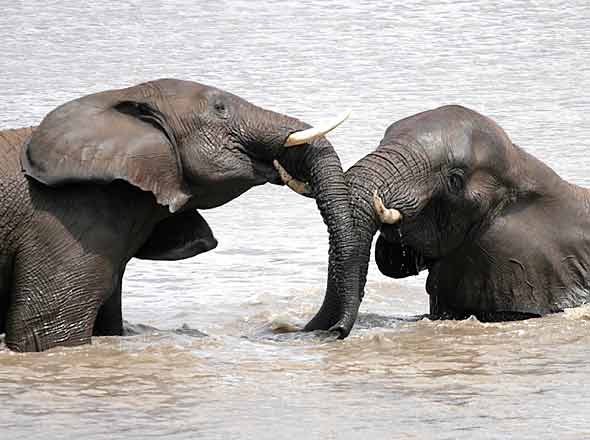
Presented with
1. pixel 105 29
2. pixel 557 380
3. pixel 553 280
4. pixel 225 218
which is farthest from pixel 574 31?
pixel 557 380

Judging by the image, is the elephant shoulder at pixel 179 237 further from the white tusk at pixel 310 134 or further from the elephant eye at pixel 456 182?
the elephant eye at pixel 456 182

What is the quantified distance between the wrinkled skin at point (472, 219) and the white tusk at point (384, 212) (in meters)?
0.03

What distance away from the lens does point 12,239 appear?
10516 mm

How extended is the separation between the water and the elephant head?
2.79 feet

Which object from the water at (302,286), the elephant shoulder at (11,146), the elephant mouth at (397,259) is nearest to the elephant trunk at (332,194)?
the water at (302,286)

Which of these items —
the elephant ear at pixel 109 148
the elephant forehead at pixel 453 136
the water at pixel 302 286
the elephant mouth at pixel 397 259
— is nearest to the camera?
the water at pixel 302 286

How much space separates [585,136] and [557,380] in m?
8.45

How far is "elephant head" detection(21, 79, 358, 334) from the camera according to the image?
34.6 feet

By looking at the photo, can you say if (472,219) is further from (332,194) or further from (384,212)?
(332,194)

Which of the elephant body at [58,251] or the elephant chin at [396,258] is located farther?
the elephant chin at [396,258]

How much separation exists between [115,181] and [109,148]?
19 cm

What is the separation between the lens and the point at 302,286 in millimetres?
→ 13492

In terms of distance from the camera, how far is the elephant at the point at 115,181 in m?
10.5

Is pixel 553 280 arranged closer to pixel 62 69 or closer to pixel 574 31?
pixel 62 69
